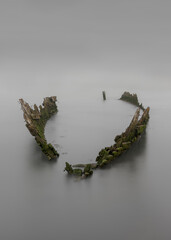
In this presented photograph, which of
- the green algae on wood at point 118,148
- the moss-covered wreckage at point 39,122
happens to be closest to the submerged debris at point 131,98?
the moss-covered wreckage at point 39,122

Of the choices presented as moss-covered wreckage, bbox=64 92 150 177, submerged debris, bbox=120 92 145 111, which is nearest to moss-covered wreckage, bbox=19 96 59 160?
moss-covered wreckage, bbox=64 92 150 177

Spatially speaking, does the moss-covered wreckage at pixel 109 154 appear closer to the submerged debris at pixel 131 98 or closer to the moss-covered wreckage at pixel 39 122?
the moss-covered wreckage at pixel 39 122

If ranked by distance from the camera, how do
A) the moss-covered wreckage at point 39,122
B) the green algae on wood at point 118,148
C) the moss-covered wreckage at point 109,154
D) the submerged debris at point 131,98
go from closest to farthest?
the moss-covered wreckage at point 109,154, the green algae on wood at point 118,148, the moss-covered wreckage at point 39,122, the submerged debris at point 131,98

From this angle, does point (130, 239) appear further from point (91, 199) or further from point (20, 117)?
point (20, 117)

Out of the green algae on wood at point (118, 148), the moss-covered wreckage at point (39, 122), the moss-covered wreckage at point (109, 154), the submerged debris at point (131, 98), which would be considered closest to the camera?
the moss-covered wreckage at point (109, 154)

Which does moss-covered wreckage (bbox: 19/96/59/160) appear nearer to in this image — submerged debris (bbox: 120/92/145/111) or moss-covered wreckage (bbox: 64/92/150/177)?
moss-covered wreckage (bbox: 64/92/150/177)

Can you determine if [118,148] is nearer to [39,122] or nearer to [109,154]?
[109,154]

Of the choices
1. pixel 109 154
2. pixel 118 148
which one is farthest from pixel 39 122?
pixel 118 148

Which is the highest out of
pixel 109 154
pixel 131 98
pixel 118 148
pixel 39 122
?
pixel 131 98

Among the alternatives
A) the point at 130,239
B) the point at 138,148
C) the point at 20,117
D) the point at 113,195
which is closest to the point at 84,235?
the point at 130,239
